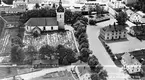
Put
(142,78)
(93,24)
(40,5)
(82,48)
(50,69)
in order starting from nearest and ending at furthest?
1. (142,78)
2. (50,69)
3. (82,48)
4. (93,24)
5. (40,5)

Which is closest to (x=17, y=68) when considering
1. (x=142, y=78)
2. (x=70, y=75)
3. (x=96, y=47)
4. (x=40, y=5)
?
(x=70, y=75)

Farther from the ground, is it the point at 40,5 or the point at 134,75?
the point at 40,5

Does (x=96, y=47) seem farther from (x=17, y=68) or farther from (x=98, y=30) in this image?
(x=17, y=68)

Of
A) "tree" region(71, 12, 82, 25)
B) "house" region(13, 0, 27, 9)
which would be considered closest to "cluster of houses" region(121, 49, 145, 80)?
"tree" region(71, 12, 82, 25)

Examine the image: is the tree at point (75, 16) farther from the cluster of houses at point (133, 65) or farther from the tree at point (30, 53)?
the cluster of houses at point (133, 65)

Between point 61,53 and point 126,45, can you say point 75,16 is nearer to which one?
point 126,45

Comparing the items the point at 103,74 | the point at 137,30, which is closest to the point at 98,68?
the point at 103,74

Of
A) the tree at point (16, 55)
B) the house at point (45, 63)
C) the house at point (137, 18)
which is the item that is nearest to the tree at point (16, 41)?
the tree at point (16, 55)
